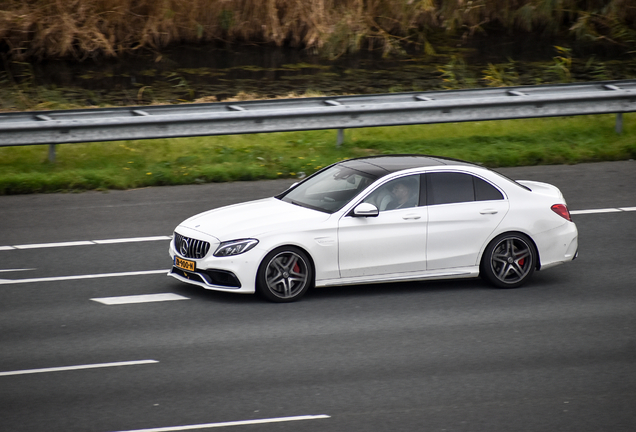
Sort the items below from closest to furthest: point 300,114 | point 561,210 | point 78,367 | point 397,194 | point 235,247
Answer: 1. point 78,367
2. point 235,247
3. point 397,194
4. point 561,210
5. point 300,114

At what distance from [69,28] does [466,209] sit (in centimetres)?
1882

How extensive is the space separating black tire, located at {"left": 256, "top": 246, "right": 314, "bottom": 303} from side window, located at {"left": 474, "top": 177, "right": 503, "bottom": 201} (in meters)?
2.22

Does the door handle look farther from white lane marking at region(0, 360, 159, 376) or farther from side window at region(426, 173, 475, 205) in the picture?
white lane marking at region(0, 360, 159, 376)

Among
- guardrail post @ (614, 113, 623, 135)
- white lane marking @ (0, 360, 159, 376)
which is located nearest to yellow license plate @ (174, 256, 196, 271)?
white lane marking @ (0, 360, 159, 376)

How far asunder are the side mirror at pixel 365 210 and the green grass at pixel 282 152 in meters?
5.74

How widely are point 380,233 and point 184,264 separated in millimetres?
2177

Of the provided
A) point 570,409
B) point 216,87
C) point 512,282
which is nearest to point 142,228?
point 512,282

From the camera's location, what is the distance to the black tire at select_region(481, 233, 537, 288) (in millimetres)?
10398

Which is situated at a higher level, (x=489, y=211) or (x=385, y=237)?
(x=489, y=211)

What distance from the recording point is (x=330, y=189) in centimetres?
1061

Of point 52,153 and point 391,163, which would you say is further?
point 52,153

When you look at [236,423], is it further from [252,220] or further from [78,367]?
[252,220]

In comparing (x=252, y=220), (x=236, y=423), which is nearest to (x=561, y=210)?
(x=252, y=220)

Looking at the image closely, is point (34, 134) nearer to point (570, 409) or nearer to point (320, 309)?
point (320, 309)
